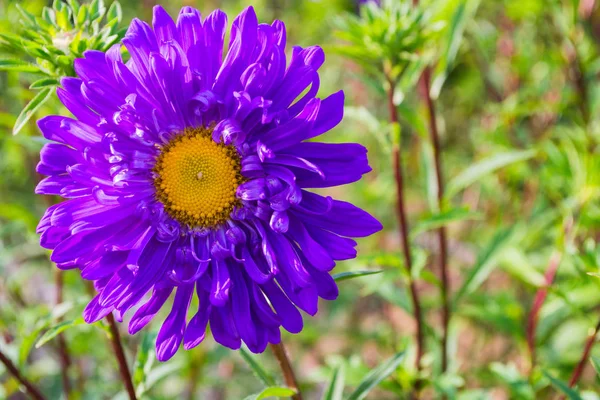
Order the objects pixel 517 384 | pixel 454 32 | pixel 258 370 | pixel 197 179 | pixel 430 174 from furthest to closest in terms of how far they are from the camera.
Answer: pixel 430 174
pixel 517 384
pixel 454 32
pixel 258 370
pixel 197 179

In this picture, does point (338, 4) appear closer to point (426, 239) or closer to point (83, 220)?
point (426, 239)

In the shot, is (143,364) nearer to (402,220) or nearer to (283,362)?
(283,362)

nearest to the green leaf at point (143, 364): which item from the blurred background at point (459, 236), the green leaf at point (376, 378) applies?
the blurred background at point (459, 236)

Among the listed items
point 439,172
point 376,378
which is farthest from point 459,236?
point 376,378

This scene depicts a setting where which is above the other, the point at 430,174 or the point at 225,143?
the point at 225,143

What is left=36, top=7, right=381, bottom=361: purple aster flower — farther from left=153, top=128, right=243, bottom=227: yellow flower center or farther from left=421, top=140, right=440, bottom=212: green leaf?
left=421, top=140, right=440, bottom=212: green leaf

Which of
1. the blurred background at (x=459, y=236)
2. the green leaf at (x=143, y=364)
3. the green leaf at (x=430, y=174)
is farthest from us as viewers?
the green leaf at (x=430, y=174)

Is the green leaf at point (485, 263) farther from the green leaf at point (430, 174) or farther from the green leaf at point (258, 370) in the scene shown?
the green leaf at point (258, 370)
